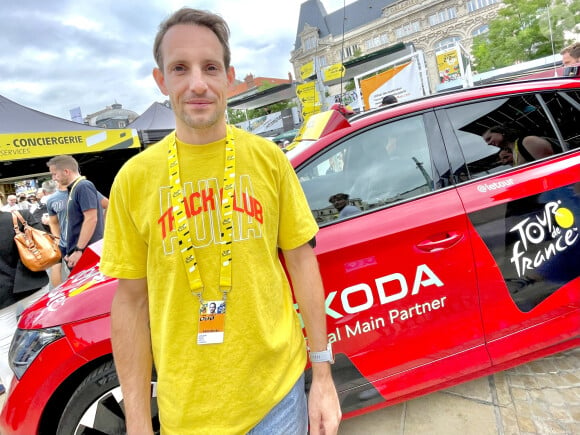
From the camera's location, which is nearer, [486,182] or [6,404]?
[6,404]

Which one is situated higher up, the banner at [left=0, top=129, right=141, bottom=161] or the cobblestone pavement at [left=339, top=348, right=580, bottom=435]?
the banner at [left=0, top=129, right=141, bottom=161]

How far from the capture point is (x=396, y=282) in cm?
168

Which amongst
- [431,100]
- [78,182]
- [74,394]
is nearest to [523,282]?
[431,100]

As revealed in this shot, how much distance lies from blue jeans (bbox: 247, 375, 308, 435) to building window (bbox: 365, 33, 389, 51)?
66.0m

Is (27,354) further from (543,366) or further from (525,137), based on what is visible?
(543,366)

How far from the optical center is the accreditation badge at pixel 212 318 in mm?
938

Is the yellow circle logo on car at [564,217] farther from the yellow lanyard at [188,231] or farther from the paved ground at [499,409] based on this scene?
the yellow lanyard at [188,231]

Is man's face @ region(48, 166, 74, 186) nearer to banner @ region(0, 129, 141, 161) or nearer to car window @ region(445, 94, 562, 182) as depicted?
car window @ region(445, 94, 562, 182)

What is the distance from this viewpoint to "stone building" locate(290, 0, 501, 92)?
164 feet

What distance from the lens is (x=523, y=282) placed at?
183cm

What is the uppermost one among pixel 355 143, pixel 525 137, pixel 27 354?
Result: pixel 355 143

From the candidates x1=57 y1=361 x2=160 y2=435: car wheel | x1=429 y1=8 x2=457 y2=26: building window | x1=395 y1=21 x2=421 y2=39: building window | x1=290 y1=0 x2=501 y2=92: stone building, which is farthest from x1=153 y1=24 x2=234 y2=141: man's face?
x1=395 y1=21 x2=421 y2=39: building window

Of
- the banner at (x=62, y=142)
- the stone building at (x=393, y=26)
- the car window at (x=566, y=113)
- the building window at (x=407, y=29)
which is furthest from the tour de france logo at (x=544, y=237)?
the building window at (x=407, y=29)

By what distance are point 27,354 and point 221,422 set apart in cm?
120
